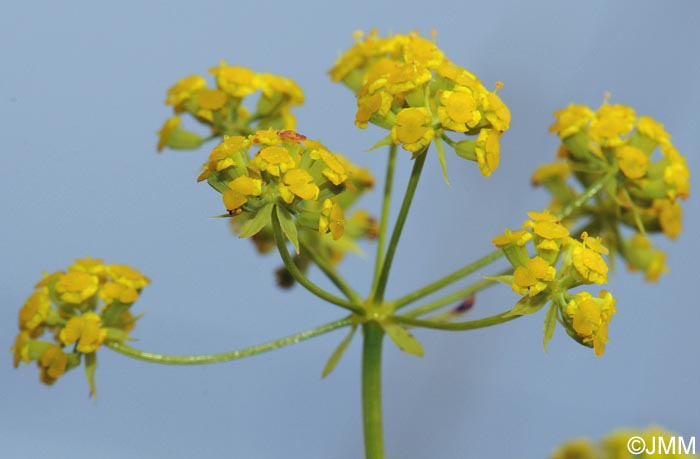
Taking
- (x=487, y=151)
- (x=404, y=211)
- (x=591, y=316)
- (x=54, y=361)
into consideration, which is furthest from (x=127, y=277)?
(x=591, y=316)

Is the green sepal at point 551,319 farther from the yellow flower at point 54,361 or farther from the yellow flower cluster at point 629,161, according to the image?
the yellow flower at point 54,361

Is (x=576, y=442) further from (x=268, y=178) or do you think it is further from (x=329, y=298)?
(x=268, y=178)

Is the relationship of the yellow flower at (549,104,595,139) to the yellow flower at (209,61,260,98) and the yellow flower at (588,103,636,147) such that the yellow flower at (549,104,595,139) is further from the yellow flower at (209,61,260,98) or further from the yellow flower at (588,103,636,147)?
the yellow flower at (209,61,260,98)

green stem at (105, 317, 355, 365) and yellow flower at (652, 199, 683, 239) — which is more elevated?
yellow flower at (652, 199, 683, 239)

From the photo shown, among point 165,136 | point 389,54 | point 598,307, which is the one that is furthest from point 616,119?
point 165,136

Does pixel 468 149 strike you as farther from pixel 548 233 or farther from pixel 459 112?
pixel 548 233

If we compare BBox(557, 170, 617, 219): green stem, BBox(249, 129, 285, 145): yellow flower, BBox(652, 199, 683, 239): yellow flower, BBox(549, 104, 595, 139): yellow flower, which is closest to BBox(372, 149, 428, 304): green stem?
BBox(249, 129, 285, 145): yellow flower
